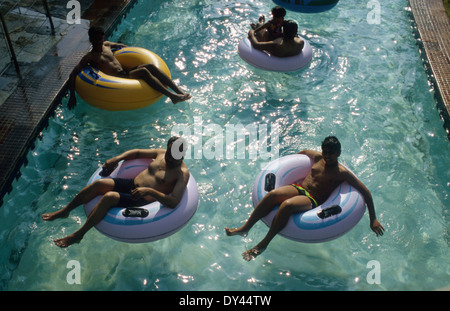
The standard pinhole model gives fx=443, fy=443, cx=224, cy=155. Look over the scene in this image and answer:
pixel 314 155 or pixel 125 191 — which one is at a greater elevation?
pixel 314 155

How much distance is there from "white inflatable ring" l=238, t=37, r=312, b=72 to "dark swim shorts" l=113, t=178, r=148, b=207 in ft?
11.0

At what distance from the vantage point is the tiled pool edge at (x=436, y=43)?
282 inches

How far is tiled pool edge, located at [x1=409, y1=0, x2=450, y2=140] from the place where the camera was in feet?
23.5

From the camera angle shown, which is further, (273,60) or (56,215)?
(273,60)

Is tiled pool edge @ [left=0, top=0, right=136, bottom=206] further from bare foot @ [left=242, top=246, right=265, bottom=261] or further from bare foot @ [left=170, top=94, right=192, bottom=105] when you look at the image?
bare foot @ [left=242, top=246, right=265, bottom=261]

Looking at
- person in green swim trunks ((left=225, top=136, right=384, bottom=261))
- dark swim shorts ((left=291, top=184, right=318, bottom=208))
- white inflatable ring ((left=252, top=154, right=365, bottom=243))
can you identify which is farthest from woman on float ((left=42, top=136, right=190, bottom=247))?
dark swim shorts ((left=291, top=184, right=318, bottom=208))

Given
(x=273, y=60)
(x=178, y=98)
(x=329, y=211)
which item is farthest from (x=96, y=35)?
(x=329, y=211)

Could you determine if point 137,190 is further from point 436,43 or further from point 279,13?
point 436,43

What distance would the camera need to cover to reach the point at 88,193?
4.71 metres

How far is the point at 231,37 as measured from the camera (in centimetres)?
840

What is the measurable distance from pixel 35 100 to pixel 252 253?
3.92 m

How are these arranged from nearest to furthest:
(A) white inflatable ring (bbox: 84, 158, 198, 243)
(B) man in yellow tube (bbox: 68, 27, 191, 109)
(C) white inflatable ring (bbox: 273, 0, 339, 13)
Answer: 1. (A) white inflatable ring (bbox: 84, 158, 198, 243)
2. (B) man in yellow tube (bbox: 68, 27, 191, 109)
3. (C) white inflatable ring (bbox: 273, 0, 339, 13)
